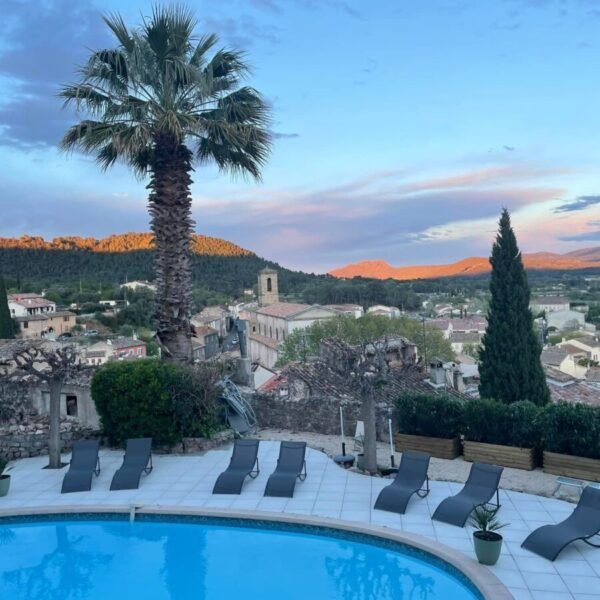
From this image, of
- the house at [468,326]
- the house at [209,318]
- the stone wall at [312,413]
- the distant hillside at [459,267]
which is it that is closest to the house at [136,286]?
the house at [209,318]

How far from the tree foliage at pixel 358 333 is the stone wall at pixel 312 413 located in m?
27.6

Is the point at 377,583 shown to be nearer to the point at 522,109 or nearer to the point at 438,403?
the point at 438,403

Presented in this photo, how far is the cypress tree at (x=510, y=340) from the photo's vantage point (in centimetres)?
1582

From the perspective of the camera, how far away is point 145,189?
50.7 feet

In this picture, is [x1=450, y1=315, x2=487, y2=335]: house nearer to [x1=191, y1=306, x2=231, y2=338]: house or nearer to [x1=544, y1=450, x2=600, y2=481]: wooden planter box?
[x1=191, y1=306, x2=231, y2=338]: house

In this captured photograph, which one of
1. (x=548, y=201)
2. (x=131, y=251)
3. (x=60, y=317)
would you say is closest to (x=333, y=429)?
(x=548, y=201)

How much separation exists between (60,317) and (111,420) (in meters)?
62.2

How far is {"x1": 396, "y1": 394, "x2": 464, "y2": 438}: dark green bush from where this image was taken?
1338 cm

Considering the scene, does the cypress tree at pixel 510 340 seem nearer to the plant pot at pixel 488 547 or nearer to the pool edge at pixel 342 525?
the pool edge at pixel 342 525

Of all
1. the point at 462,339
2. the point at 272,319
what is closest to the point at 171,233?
the point at 272,319

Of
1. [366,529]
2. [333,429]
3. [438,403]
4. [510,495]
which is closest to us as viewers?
[366,529]

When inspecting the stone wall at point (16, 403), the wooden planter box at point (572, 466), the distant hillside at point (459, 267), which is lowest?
the wooden planter box at point (572, 466)

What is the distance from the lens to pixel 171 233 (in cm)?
1523

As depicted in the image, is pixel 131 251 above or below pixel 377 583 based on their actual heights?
above
